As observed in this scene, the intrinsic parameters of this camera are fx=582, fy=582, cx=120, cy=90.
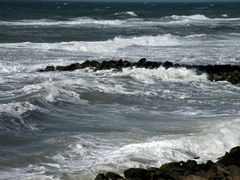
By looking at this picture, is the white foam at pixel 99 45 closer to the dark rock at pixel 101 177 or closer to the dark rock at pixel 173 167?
the dark rock at pixel 173 167

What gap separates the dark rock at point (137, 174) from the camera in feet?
32.3

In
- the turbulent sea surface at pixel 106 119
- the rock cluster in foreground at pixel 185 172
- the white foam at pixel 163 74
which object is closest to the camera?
the rock cluster in foreground at pixel 185 172

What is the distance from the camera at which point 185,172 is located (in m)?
10.1

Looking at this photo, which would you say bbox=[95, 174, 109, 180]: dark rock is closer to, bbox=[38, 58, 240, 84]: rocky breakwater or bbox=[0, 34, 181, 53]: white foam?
bbox=[38, 58, 240, 84]: rocky breakwater

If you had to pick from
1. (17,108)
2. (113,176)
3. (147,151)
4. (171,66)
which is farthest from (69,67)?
(113,176)

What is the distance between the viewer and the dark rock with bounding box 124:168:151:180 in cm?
986

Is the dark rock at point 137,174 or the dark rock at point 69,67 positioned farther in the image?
the dark rock at point 69,67

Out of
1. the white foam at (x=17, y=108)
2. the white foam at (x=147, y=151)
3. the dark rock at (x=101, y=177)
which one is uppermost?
the dark rock at (x=101, y=177)

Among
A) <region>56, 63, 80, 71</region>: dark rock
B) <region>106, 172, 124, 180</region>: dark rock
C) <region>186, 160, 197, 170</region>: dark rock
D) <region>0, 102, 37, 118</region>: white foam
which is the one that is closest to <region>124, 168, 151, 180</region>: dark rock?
<region>106, 172, 124, 180</region>: dark rock

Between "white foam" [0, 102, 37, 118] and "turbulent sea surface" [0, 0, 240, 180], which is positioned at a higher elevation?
"white foam" [0, 102, 37, 118]

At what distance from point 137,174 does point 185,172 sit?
2.82 feet

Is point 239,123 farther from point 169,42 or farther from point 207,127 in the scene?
point 169,42

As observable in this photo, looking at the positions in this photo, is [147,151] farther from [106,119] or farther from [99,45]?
[99,45]

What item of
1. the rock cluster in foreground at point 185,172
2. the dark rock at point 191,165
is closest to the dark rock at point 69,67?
the rock cluster in foreground at point 185,172
